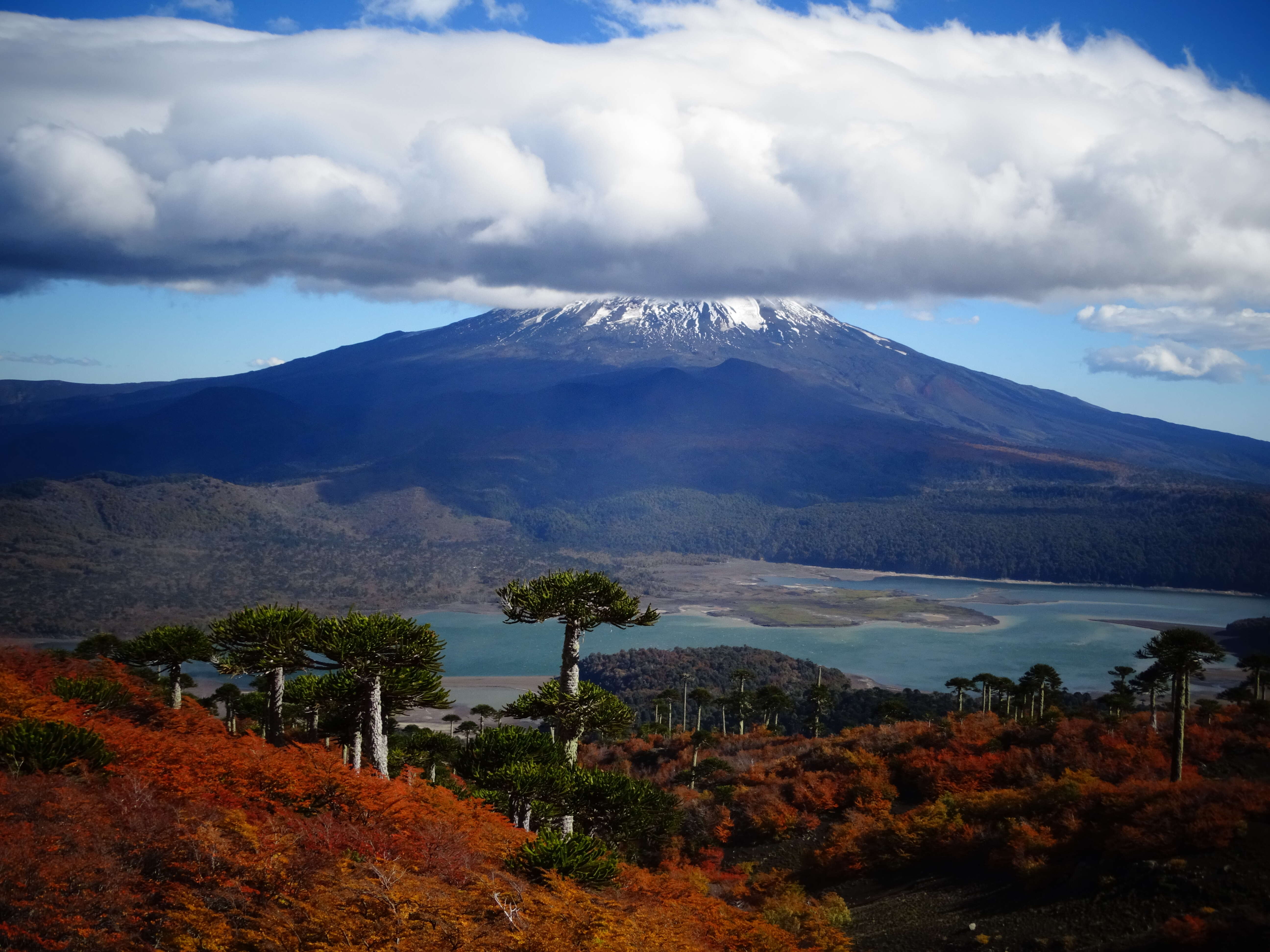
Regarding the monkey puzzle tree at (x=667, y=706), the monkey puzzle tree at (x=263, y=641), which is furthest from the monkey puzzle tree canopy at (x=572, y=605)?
the monkey puzzle tree at (x=667, y=706)

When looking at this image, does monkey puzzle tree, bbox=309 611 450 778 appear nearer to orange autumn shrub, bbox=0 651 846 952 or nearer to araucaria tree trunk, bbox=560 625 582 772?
orange autumn shrub, bbox=0 651 846 952

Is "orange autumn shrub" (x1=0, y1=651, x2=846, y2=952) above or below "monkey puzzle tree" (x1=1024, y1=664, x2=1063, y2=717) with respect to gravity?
Answer: above

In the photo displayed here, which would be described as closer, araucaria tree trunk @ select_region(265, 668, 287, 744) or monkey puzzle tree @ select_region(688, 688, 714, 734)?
araucaria tree trunk @ select_region(265, 668, 287, 744)

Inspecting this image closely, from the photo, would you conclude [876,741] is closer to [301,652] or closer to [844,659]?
[301,652]

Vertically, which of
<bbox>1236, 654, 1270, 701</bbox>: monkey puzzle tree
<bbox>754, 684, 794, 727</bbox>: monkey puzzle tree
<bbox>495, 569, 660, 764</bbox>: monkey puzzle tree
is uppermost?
<bbox>495, 569, 660, 764</bbox>: monkey puzzle tree

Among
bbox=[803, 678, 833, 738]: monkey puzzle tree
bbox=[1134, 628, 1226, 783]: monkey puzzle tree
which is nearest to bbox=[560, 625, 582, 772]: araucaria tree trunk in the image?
bbox=[1134, 628, 1226, 783]: monkey puzzle tree
